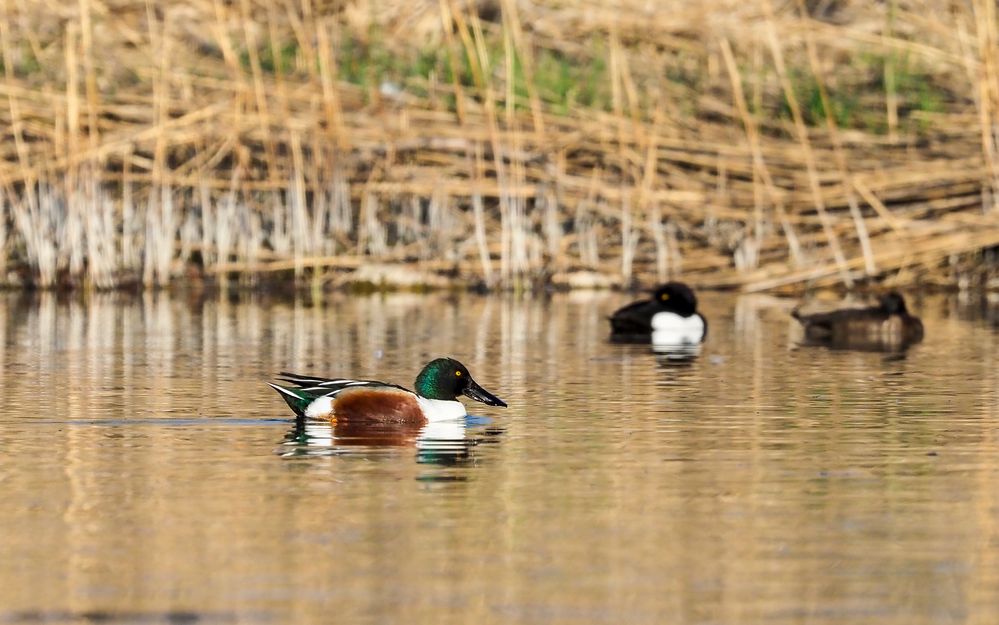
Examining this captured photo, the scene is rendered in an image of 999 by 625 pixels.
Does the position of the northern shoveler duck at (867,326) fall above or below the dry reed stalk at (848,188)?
below

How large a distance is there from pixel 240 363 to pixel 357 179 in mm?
8400

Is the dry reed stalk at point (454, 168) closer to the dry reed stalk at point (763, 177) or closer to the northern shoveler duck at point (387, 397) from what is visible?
the dry reed stalk at point (763, 177)

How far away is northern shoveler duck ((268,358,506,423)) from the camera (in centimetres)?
1087

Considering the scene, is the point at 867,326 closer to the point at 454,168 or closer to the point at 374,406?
the point at 454,168

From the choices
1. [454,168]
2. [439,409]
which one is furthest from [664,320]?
[439,409]

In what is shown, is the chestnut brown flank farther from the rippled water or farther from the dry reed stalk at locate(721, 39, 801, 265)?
the dry reed stalk at locate(721, 39, 801, 265)

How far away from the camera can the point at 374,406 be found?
1085cm

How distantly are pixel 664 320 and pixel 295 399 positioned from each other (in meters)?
7.31

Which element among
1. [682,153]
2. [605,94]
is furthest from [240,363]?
[605,94]

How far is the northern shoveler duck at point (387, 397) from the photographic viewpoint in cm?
1087

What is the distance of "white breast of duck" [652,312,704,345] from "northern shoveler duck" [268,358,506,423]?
602cm

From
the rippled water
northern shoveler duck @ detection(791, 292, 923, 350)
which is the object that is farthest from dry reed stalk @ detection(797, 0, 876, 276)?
the rippled water

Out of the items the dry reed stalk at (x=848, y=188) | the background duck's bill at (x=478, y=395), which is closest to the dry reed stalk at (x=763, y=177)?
the dry reed stalk at (x=848, y=188)

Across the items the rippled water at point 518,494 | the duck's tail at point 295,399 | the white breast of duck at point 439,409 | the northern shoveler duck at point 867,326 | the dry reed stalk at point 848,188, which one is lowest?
the rippled water at point 518,494
